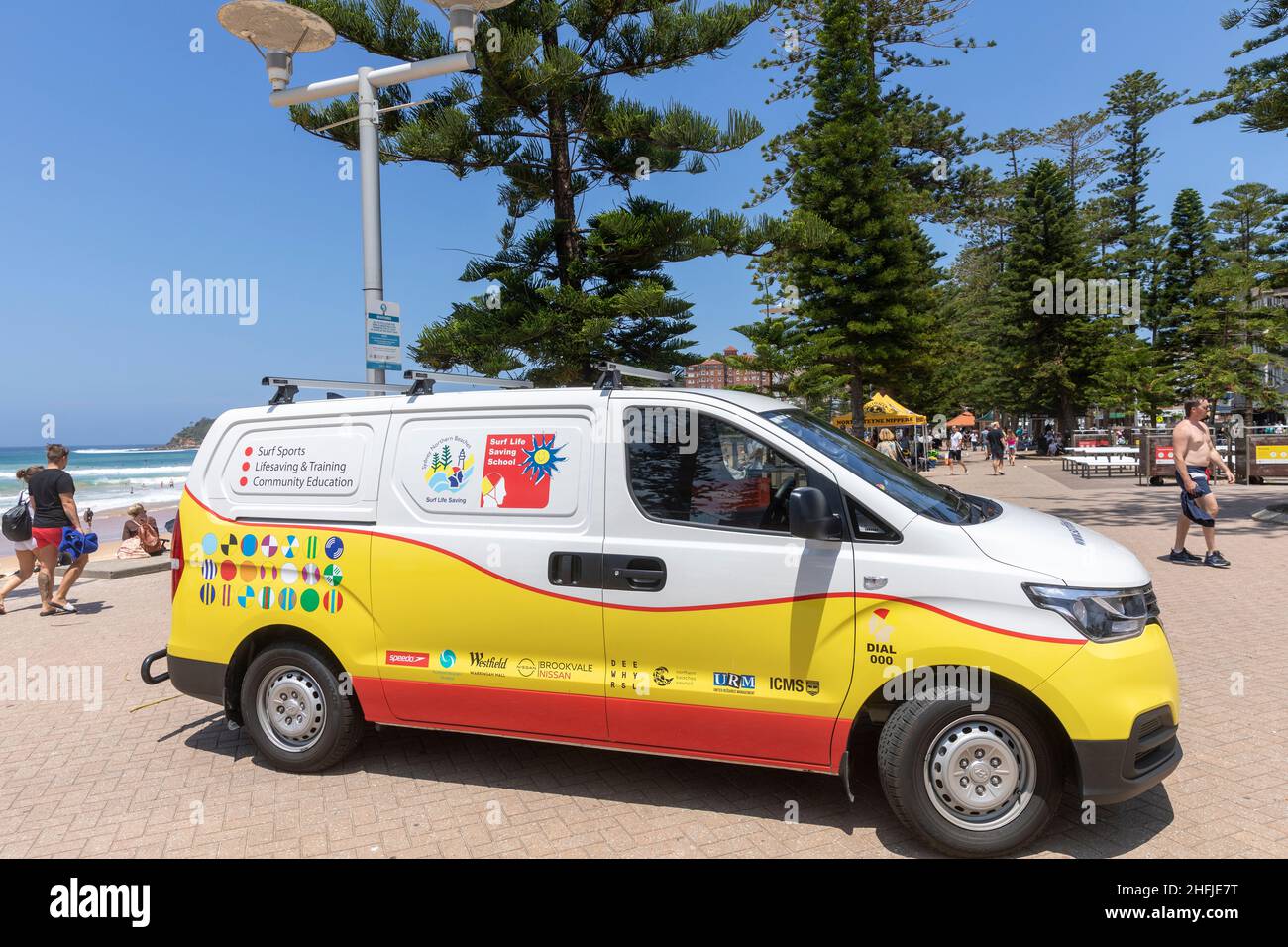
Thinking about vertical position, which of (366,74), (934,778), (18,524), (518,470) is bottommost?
(934,778)

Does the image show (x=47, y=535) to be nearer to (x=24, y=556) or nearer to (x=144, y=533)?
(x=24, y=556)

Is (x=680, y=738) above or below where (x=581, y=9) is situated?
below

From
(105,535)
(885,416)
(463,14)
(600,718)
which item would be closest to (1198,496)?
(600,718)

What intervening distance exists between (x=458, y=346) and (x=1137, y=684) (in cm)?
878

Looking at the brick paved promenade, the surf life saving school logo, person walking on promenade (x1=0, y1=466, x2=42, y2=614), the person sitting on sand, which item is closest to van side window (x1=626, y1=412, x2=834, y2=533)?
the surf life saving school logo

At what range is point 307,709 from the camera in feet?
14.1

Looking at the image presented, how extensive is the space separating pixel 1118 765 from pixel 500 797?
2687 millimetres

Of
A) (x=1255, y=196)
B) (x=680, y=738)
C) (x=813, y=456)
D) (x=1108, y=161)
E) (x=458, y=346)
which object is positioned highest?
(x=1108, y=161)

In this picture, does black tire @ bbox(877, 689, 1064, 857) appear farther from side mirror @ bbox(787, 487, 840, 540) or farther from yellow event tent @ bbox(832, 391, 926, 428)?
yellow event tent @ bbox(832, 391, 926, 428)

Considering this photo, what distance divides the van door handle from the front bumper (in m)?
1.74

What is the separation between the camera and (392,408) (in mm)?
4281

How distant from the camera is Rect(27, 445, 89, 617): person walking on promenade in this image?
848cm

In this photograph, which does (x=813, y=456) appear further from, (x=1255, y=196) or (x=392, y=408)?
(x=1255, y=196)
